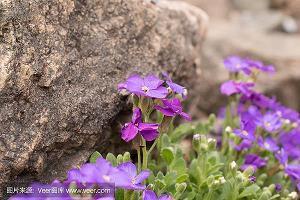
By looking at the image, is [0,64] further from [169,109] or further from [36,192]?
[169,109]

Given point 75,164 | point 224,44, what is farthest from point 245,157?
point 224,44

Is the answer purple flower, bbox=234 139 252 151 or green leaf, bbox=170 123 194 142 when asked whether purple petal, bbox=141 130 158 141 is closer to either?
green leaf, bbox=170 123 194 142

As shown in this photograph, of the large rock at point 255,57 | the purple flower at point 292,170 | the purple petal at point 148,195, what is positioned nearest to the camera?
the purple petal at point 148,195

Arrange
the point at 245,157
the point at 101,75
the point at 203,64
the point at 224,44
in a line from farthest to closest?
1. the point at 224,44
2. the point at 203,64
3. the point at 245,157
4. the point at 101,75

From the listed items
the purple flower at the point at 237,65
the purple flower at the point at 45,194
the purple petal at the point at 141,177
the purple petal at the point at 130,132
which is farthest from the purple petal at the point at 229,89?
the purple flower at the point at 45,194

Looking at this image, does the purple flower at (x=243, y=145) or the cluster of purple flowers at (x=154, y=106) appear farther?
the purple flower at (x=243, y=145)

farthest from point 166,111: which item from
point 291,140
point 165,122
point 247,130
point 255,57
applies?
point 255,57

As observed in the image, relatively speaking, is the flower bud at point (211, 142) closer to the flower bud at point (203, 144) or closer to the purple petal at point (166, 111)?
the flower bud at point (203, 144)

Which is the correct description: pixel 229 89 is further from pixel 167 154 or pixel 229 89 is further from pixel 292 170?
pixel 167 154
